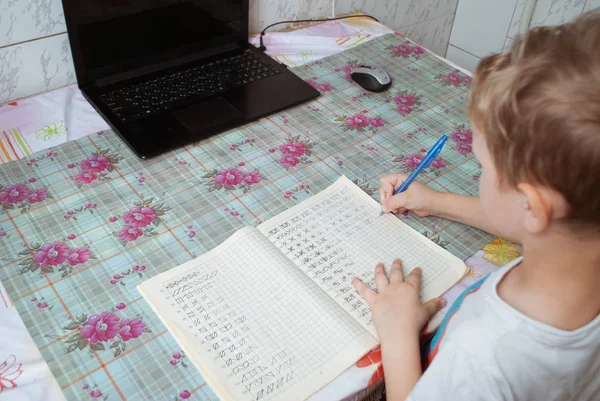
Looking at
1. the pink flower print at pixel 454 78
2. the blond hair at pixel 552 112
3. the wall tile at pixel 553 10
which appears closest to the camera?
the blond hair at pixel 552 112

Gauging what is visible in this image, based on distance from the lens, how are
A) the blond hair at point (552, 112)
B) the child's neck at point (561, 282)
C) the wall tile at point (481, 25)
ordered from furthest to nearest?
the wall tile at point (481, 25), the child's neck at point (561, 282), the blond hair at point (552, 112)

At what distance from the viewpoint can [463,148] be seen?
3.43ft

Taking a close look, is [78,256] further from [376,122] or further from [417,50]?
[417,50]

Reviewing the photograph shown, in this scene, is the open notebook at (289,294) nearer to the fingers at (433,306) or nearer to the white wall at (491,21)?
the fingers at (433,306)

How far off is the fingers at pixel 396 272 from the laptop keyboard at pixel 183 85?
0.53 m

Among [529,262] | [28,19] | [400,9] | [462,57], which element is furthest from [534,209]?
[462,57]

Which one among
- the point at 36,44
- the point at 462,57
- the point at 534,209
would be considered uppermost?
the point at 534,209

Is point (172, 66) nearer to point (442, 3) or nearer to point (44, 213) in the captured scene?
point (44, 213)

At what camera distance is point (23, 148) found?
96 cm

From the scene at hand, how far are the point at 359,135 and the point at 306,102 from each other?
15cm

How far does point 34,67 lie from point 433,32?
1332 mm

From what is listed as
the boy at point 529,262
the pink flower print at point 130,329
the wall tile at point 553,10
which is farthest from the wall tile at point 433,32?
the pink flower print at point 130,329

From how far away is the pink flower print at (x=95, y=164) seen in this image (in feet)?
3.04

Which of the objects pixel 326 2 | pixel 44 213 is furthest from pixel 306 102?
pixel 44 213
